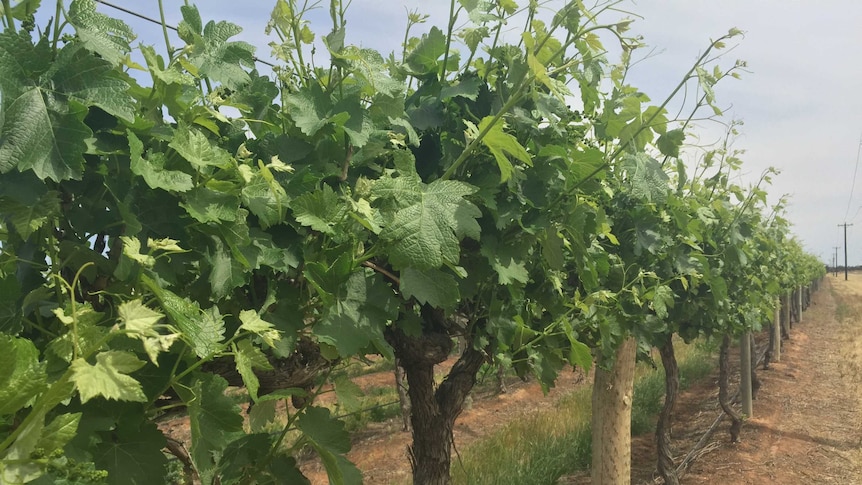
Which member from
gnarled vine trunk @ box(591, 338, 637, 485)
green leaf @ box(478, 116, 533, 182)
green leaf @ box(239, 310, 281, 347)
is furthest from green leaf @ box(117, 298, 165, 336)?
gnarled vine trunk @ box(591, 338, 637, 485)

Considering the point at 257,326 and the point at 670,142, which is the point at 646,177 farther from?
the point at 257,326

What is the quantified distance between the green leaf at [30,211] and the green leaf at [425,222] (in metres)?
0.52

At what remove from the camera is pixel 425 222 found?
44.4 inches

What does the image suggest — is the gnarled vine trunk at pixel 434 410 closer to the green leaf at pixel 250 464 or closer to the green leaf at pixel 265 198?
the green leaf at pixel 250 464

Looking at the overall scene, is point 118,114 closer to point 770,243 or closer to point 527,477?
point 527,477

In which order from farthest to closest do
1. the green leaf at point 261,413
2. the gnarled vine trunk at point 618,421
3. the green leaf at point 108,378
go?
the gnarled vine trunk at point 618,421 < the green leaf at point 261,413 < the green leaf at point 108,378

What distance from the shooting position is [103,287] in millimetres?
1049

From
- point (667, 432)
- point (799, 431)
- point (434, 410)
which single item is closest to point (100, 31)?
point (434, 410)

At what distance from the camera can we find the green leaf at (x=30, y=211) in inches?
34.9

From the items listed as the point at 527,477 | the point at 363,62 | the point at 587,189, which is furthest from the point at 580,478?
the point at 363,62

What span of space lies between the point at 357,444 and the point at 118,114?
934 centimetres

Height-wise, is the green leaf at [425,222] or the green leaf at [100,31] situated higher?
the green leaf at [100,31]

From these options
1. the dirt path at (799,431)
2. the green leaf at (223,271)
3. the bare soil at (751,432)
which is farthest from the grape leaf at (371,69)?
the dirt path at (799,431)

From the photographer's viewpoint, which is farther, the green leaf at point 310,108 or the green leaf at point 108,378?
the green leaf at point 310,108
